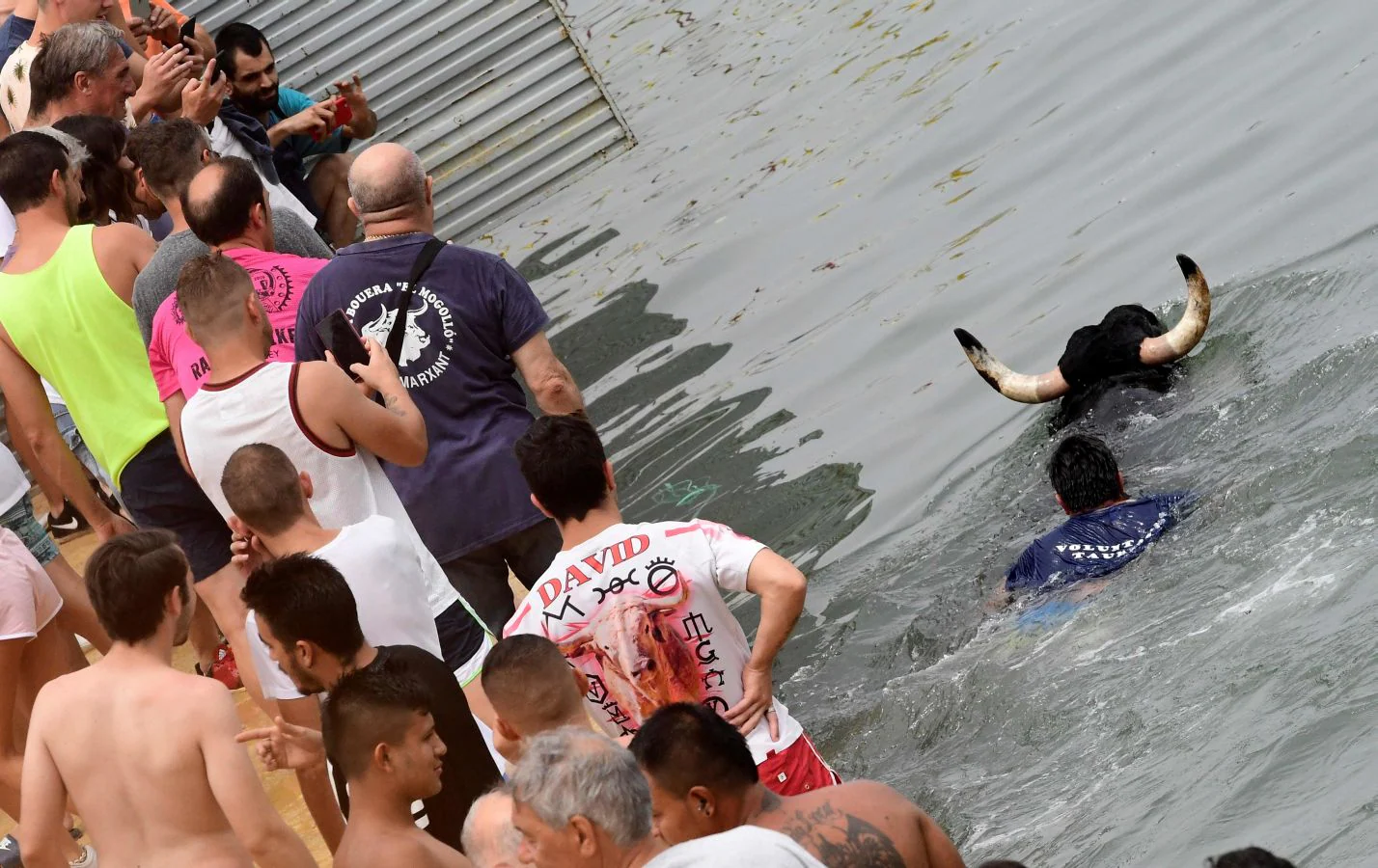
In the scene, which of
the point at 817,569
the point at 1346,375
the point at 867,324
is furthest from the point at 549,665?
the point at 867,324

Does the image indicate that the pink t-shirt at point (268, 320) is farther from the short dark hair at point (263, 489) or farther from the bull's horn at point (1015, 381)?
the bull's horn at point (1015, 381)

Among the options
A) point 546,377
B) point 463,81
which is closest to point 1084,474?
point 546,377

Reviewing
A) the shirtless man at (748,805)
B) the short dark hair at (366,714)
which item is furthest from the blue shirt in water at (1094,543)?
the short dark hair at (366,714)

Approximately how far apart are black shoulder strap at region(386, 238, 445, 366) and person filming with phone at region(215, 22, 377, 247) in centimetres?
252

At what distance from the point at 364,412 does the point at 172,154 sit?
148 centimetres

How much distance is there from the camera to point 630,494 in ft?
29.6

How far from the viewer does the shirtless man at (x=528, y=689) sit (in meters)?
3.98

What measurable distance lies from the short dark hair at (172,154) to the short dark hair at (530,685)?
2410mm

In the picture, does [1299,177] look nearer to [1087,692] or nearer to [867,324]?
[867,324]

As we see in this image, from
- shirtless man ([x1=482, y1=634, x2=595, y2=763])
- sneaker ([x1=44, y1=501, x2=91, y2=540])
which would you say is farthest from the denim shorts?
sneaker ([x1=44, y1=501, x2=91, y2=540])

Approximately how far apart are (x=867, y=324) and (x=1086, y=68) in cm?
339

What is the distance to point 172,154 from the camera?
18.7 ft

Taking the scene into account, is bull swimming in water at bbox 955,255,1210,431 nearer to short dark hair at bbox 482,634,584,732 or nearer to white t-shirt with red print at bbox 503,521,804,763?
white t-shirt with red print at bbox 503,521,804,763

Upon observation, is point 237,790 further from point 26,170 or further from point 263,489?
point 26,170
